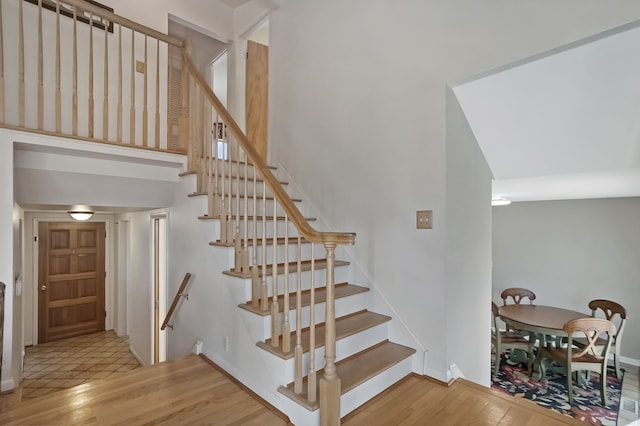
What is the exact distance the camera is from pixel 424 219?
2424mm

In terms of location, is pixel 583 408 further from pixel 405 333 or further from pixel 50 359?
pixel 50 359

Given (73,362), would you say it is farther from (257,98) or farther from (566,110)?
(566,110)

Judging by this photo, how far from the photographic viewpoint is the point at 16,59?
2973mm

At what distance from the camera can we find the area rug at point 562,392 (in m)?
3.53

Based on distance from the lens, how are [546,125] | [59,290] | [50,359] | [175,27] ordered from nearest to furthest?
1. [546,125]
2. [175,27]
3. [50,359]
4. [59,290]

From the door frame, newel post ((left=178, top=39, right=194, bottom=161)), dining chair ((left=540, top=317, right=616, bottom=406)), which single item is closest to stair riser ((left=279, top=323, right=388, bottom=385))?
newel post ((left=178, top=39, right=194, bottom=161))

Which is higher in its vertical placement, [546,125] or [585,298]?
[546,125]

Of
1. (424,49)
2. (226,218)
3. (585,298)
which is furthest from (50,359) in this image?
(585,298)

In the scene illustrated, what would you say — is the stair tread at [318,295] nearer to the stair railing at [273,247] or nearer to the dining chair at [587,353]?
the stair railing at [273,247]

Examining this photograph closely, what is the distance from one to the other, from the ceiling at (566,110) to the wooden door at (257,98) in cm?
289

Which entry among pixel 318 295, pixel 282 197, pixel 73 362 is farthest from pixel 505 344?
pixel 73 362

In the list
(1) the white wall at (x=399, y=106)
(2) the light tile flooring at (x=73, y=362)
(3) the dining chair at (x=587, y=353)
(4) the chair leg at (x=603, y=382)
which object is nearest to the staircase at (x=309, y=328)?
(1) the white wall at (x=399, y=106)

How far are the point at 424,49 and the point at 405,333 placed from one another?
2.19 meters

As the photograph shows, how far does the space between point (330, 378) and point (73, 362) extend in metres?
5.34
